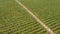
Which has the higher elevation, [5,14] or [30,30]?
[5,14]

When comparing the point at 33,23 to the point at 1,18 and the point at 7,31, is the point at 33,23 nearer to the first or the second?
the point at 7,31

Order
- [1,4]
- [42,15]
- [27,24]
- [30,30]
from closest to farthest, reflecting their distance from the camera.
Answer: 1. [30,30]
2. [27,24]
3. [42,15]
4. [1,4]

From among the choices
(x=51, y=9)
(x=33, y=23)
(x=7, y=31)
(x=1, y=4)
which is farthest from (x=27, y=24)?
(x=1, y=4)

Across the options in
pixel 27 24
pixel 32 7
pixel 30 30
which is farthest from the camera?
pixel 32 7

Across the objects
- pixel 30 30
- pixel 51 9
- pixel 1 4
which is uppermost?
pixel 1 4

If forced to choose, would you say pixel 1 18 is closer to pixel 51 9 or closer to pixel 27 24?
pixel 27 24

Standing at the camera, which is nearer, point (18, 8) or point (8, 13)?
point (8, 13)
